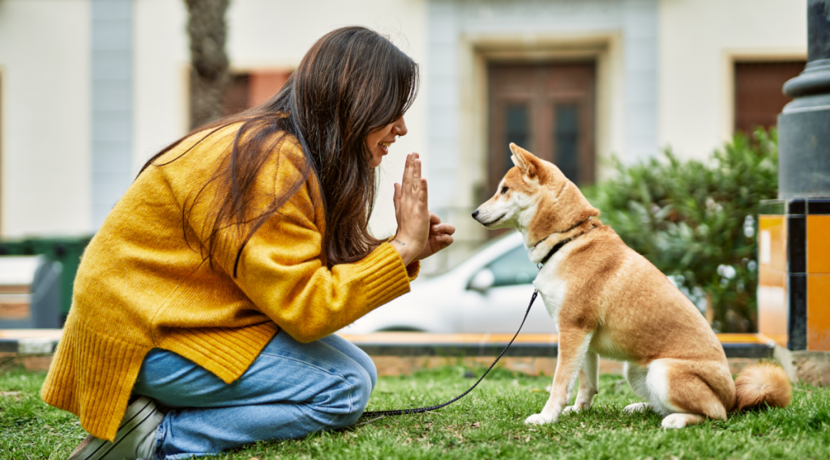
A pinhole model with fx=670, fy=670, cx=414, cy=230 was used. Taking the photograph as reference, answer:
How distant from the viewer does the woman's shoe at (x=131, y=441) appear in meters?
2.45

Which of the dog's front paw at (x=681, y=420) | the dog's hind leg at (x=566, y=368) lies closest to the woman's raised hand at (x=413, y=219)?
the dog's hind leg at (x=566, y=368)

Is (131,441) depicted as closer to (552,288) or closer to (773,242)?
(552,288)

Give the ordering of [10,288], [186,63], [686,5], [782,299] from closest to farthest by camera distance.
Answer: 1. [782,299]
2. [10,288]
3. [686,5]
4. [186,63]

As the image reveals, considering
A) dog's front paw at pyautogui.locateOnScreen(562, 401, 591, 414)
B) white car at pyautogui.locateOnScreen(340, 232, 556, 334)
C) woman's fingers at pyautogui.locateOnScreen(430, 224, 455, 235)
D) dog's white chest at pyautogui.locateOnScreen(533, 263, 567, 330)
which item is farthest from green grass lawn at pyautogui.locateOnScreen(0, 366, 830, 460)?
white car at pyautogui.locateOnScreen(340, 232, 556, 334)

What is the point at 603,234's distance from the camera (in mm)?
2916

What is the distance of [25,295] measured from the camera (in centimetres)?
628

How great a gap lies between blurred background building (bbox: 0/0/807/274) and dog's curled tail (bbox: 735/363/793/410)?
8070 mm

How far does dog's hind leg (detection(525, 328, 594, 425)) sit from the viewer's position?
275cm

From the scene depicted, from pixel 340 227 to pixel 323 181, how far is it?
0.75 feet

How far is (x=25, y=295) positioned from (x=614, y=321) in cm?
570

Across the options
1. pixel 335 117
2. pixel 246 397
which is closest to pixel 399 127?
pixel 335 117

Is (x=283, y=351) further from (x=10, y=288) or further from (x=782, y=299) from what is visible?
(x=10, y=288)

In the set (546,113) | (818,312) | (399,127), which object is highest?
(546,113)

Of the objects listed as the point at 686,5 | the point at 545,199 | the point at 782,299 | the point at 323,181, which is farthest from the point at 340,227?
the point at 686,5
